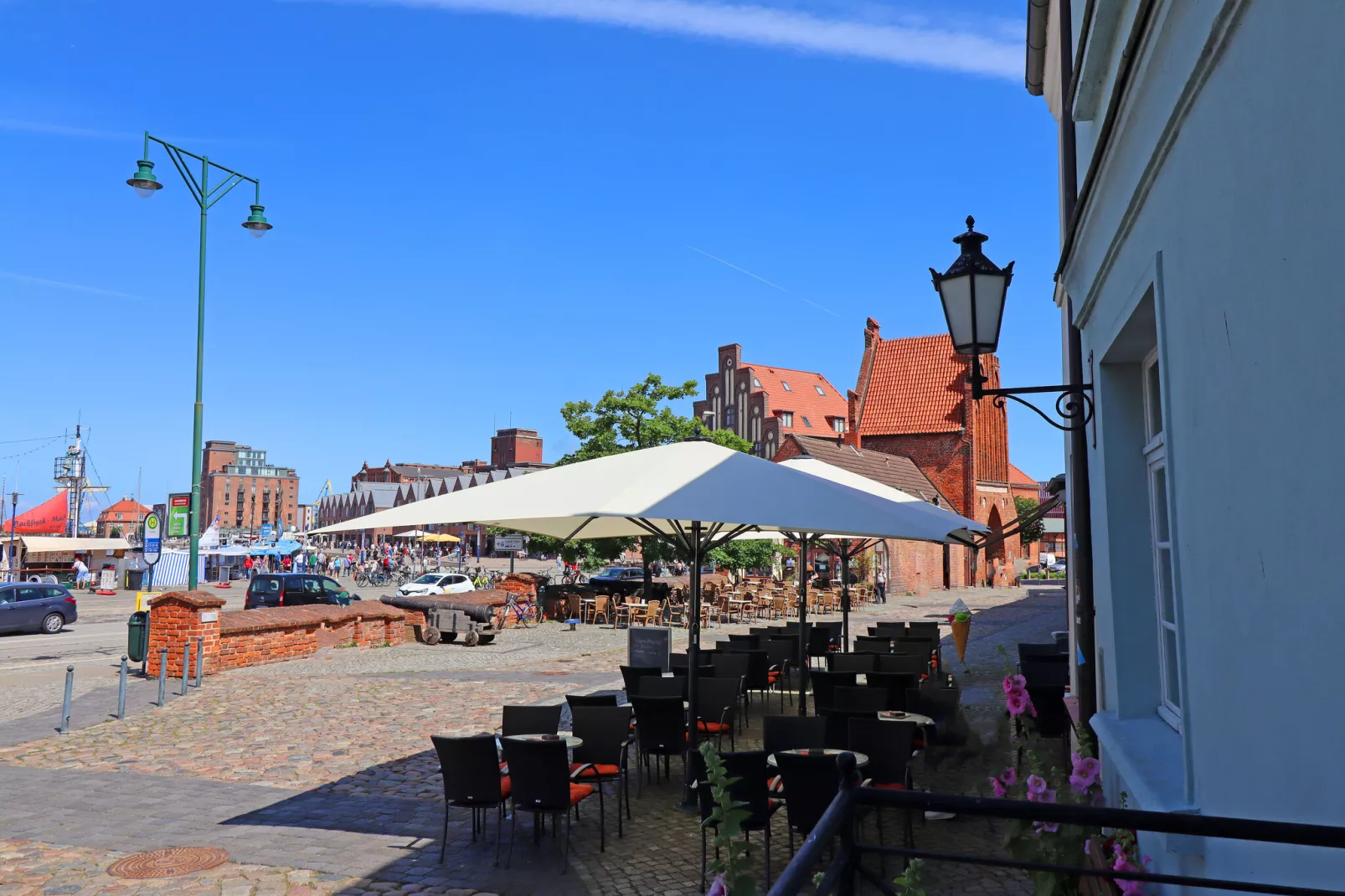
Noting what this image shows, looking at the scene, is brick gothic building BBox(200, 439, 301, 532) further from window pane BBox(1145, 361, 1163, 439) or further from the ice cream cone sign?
window pane BBox(1145, 361, 1163, 439)

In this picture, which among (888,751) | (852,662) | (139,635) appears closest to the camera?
(888,751)

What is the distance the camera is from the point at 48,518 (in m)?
63.3

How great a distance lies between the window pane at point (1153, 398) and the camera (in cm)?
439

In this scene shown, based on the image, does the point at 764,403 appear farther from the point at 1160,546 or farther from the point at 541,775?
the point at 1160,546

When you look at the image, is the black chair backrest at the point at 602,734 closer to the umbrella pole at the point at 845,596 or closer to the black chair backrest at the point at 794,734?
the black chair backrest at the point at 794,734

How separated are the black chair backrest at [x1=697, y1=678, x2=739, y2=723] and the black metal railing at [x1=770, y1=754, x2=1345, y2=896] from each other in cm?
703

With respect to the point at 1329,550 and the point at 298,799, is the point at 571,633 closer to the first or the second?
the point at 298,799

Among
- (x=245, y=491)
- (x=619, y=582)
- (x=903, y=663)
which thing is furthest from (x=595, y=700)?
(x=245, y=491)

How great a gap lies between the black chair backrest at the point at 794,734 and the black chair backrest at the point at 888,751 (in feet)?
1.21

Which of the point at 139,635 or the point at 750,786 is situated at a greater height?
the point at 139,635

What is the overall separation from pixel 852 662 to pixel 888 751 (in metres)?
4.12

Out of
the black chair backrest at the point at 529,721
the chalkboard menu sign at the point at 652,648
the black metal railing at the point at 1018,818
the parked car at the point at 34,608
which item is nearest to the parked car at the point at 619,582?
the parked car at the point at 34,608

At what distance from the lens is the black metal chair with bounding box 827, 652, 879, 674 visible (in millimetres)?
10617

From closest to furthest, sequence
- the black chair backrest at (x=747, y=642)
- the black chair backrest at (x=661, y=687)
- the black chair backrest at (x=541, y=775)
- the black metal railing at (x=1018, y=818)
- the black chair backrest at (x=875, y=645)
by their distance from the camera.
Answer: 1. the black metal railing at (x=1018, y=818)
2. the black chair backrest at (x=541, y=775)
3. the black chair backrest at (x=661, y=687)
4. the black chair backrest at (x=747, y=642)
5. the black chair backrest at (x=875, y=645)
